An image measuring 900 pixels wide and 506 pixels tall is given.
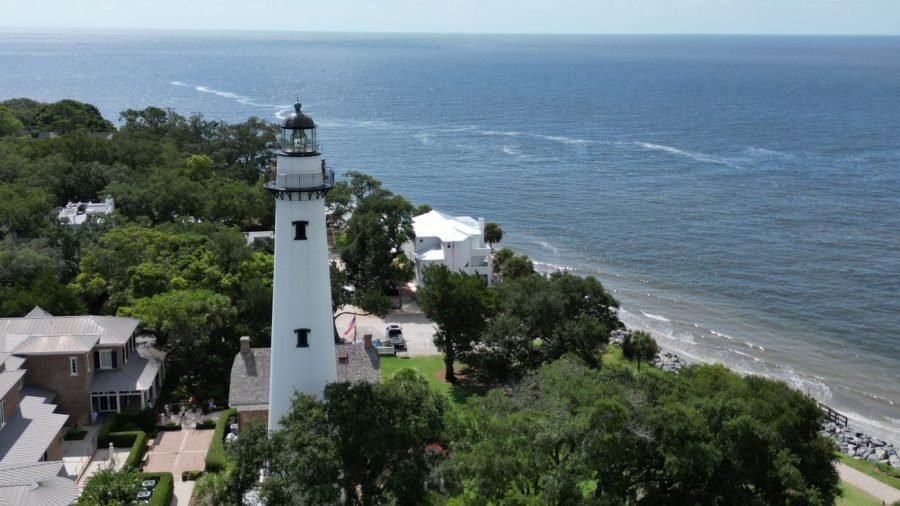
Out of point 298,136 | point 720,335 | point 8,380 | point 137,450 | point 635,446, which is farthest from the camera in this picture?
point 720,335

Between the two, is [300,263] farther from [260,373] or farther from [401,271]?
[401,271]

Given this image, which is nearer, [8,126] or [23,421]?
[23,421]

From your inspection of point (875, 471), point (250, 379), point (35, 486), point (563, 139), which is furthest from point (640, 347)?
point (563, 139)

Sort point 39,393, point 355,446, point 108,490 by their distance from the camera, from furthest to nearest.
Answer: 1. point 39,393
2. point 108,490
3. point 355,446

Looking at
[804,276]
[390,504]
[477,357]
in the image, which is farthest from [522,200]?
[390,504]

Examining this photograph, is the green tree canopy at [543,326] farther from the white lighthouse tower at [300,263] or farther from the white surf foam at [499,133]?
the white surf foam at [499,133]

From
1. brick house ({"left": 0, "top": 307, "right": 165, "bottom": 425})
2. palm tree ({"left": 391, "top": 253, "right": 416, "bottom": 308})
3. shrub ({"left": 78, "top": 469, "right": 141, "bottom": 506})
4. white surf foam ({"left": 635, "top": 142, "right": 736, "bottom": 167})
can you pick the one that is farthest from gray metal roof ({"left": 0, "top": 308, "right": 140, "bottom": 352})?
white surf foam ({"left": 635, "top": 142, "right": 736, "bottom": 167})
